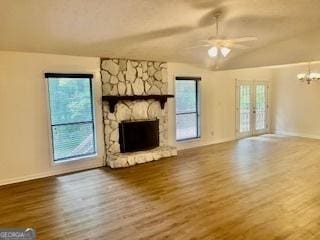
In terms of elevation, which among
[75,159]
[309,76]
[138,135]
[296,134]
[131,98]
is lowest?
[296,134]

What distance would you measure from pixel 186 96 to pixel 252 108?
3132mm

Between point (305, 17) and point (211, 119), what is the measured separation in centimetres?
408

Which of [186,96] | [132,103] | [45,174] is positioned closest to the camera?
[45,174]

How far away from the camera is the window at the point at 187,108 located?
7.35m

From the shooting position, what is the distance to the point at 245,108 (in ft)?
29.8

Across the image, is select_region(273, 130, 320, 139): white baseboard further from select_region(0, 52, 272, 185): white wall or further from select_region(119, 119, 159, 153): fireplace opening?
select_region(0, 52, 272, 185): white wall

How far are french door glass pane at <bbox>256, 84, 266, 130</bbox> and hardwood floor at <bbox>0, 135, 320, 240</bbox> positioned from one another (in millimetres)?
3641

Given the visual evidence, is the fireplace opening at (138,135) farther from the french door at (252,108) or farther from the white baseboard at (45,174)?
the french door at (252,108)

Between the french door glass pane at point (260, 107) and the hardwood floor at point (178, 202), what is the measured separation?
364 centimetres

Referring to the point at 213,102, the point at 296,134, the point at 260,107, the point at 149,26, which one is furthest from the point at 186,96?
the point at 296,134

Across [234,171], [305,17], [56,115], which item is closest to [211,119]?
[234,171]

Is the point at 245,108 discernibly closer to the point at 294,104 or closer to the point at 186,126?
the point at 294,104

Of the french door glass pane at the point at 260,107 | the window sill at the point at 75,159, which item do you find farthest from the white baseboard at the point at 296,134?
the window sill at the point at 75,159

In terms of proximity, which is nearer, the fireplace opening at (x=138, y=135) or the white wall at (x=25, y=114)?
the white wall at (x=25, y=114)
